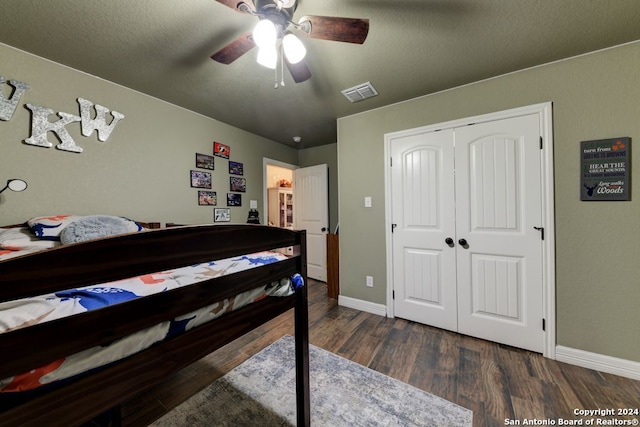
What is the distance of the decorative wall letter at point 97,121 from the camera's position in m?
1.95

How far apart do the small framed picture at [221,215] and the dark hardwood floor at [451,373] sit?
150 centimetres

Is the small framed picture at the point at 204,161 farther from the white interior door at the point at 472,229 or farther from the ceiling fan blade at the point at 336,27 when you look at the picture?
the white interior door at the point at 472,229

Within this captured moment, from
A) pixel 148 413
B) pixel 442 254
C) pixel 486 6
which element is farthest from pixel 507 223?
pixel 148 413

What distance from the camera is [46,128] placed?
1.79 m


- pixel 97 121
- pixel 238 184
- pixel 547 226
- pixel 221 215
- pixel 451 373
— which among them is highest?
pixel 97 121

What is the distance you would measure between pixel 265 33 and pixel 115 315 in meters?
1.37

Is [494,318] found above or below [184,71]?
below

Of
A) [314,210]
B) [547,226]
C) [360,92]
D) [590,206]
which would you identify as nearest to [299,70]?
[360,92]

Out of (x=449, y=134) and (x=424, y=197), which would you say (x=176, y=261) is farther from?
(x=449, y=134)

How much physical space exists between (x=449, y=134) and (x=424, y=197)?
64 cm

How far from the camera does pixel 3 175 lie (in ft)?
5.39

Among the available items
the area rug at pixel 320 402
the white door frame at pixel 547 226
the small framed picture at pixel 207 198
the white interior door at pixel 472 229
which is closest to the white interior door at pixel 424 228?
the white interior door at pixel 472 229

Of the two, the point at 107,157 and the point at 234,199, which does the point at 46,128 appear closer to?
the point at 107,157

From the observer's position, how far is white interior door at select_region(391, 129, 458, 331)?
89.1 inches
